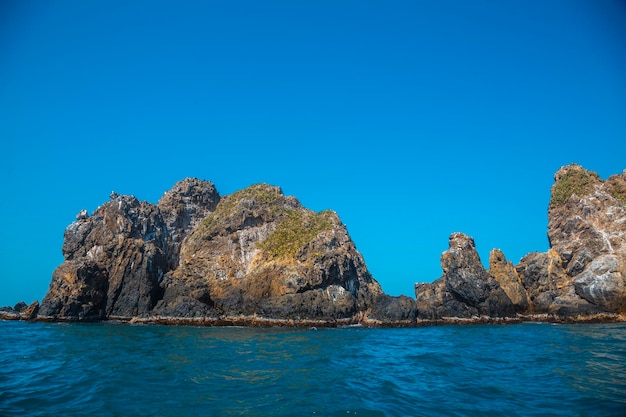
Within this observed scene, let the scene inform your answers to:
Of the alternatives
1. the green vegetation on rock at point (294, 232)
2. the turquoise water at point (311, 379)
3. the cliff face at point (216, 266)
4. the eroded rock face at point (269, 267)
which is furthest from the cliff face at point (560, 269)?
the turquoise water at point (311, 379)

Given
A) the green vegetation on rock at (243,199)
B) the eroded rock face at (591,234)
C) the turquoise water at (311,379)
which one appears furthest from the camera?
the green vegetation on rock at (243,199)

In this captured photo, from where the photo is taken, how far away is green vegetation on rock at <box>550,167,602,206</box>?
59031mm

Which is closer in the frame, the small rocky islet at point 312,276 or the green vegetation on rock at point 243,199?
the small rocky islet at point 312,276

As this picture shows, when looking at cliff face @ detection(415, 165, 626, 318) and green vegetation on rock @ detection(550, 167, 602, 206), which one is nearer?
cliff face @ detection(415, 165, 626, 318)

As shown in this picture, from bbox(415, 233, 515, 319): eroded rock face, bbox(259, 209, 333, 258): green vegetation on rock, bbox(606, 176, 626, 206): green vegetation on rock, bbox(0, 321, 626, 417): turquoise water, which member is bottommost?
bbox(0, 321, 626, 417): turquoise water

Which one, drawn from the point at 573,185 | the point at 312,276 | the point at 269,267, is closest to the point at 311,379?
the point at 312,276

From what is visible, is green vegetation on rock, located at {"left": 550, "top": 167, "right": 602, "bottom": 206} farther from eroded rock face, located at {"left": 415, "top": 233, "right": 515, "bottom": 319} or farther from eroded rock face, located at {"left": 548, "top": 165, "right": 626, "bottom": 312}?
eroded rock face, located at {"left": 415, "top": 233, "right": 515, "bottom": 319}

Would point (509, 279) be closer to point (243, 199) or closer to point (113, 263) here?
point (243, 199)

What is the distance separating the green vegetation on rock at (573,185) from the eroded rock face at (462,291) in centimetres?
1399

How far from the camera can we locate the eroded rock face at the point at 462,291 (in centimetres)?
5600

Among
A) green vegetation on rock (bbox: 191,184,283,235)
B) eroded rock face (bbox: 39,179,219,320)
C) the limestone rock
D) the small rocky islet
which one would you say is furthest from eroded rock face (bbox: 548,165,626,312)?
eroded rock face (bbox: 39,179,219,320)

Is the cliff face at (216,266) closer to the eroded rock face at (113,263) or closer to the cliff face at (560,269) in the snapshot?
the eroded rock face at (113,263)

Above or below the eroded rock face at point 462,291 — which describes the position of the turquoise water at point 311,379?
below

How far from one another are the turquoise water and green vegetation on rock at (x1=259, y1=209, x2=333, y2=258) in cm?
3184
